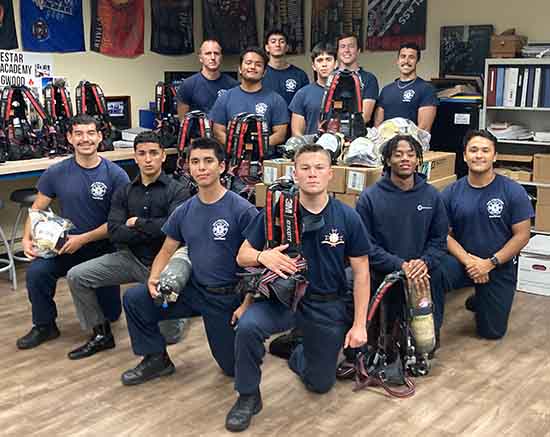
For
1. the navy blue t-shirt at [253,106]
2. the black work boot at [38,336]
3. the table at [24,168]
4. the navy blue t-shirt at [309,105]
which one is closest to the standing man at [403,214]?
the navy blue t-shirt at [309,105]

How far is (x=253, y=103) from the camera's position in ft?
17.0

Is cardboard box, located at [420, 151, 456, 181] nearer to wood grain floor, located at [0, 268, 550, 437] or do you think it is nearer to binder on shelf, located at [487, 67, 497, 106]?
wood grain floor, located at [0, 268, 550, 437]

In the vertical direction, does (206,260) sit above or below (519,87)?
below

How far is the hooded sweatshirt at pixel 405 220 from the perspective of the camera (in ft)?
12.6

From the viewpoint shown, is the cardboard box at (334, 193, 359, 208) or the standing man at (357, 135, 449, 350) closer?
the standing man at (357, 135, 449, 350)

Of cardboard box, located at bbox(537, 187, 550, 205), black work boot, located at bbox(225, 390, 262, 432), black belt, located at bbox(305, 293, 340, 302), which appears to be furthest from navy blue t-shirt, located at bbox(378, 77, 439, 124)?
black work boot, located at bbox(225, 390, 262, 432)

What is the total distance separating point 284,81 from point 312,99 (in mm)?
646

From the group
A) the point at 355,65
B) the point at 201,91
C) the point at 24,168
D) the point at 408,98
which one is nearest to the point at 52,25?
the point at 201,91

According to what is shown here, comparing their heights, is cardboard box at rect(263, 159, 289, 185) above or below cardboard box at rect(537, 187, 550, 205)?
above

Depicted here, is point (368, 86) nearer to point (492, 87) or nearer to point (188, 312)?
point (492, 87)

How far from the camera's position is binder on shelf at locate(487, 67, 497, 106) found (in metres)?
5.92

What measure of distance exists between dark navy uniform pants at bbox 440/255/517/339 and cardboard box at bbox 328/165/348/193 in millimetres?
708

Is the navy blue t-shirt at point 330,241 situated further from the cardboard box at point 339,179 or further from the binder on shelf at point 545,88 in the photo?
the binder on shelf at point 545,88

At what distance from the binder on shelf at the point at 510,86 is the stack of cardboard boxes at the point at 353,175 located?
125 centimetres
